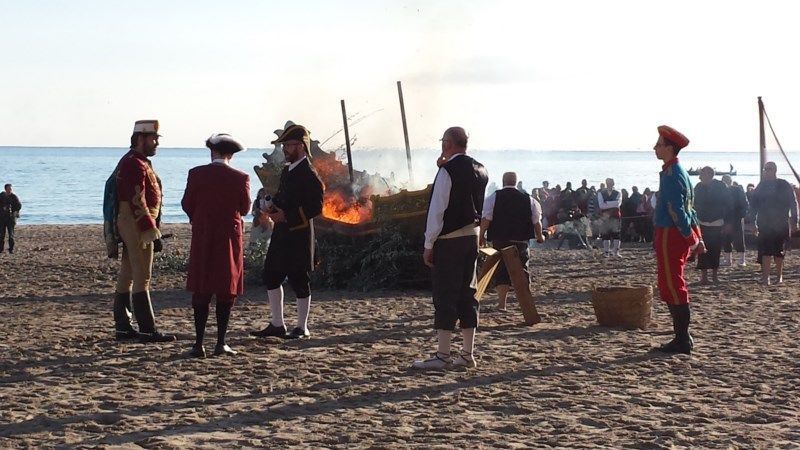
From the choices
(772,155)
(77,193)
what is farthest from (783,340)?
(77,193)

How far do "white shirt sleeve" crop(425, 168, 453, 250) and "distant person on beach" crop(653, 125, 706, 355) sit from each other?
7.35 feet

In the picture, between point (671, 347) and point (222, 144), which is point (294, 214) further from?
point (671, 347)

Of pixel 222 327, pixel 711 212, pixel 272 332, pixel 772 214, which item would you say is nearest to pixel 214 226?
pixel 222 327

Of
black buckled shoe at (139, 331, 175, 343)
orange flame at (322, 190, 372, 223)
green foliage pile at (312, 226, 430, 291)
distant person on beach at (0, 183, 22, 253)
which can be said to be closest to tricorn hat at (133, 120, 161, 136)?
black buckled shoe at (139, 331, 175, 343)

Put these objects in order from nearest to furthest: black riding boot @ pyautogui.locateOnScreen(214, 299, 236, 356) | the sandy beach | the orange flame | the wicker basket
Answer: the sandy beach < black riding boot @ pyautogui.locateOnScreen(214, 299, 236, 356) < the wicker basket < the orange flame

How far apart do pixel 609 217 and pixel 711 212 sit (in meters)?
7.59

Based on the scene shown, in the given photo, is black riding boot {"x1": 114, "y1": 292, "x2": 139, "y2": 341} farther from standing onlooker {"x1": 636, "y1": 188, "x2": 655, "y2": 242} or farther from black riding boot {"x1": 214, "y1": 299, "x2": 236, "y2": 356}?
standing onlooker {"x1": 636, "y1": 188, "x2": 655, "y2": 242}

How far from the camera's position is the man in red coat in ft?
30.5

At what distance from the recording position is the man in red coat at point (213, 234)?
9289mm

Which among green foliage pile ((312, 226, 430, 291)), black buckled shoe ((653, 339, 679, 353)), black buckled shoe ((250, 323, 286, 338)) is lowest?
black buckled shoe ((653, 339, 679, 353))

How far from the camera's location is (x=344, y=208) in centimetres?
1678

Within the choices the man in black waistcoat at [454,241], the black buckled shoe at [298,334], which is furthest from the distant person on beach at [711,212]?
the man in black waistcoat at [454,241]

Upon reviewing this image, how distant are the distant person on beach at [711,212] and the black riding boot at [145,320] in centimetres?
903

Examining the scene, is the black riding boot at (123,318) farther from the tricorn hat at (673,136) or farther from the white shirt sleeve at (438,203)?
the tricorn hat at (673,136)
